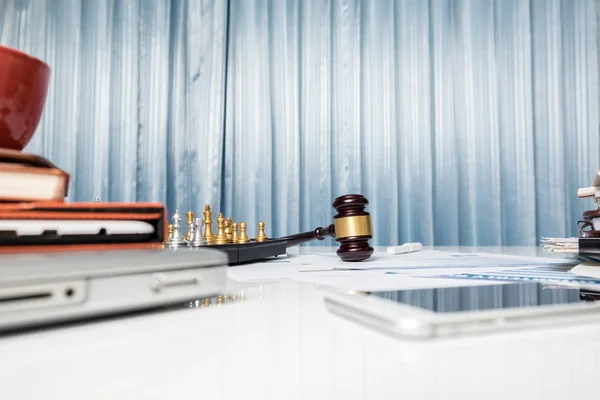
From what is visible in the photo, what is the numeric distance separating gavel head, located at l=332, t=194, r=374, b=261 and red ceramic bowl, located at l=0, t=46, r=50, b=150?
1.96 feet

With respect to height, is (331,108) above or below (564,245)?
above

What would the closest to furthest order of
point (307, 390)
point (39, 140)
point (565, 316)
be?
point (307, 390)
point (565, 316)
point (39, 140)

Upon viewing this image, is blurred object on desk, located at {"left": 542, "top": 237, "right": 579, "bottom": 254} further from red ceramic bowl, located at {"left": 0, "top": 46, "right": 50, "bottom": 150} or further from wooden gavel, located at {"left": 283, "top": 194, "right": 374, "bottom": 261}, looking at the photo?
red ceramic bowl, located at {"left": 0, "top": 46, "right": 50, "bottom": 150}

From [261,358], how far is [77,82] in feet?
7.76

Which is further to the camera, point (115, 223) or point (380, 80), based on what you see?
point (380, 80)

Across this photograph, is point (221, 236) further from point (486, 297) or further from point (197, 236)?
point (486, 297)

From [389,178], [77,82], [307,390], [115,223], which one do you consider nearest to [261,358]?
[307,390]

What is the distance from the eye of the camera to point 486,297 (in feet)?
1.14

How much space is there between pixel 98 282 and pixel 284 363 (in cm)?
15

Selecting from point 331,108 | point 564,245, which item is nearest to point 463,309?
point 564,245

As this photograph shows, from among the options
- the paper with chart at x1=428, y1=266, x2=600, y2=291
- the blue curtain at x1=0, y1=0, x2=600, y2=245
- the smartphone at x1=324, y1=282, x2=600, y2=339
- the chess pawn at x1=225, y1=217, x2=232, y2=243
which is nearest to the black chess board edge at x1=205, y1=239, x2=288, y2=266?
the chess pawn at x1=225, y1=217, x2=232, y2=243

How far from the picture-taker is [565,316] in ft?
0.99

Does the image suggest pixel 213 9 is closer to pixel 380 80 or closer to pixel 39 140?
pixel 380 80

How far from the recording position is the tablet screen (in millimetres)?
313
